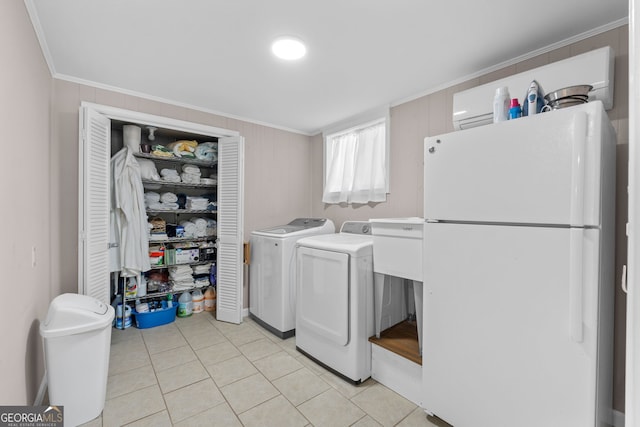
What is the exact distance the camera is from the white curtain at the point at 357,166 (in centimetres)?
291

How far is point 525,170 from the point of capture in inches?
49.6

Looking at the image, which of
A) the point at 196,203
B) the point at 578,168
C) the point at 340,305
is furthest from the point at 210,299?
the point at 578,168

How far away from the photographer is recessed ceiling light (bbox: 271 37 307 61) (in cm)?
176

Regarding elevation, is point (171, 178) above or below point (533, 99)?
below

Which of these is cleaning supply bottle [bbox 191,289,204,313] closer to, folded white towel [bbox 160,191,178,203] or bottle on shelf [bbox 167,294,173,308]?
bottle on shelf [bbox 167,294,173,308]

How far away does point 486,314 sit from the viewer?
137 centimetres

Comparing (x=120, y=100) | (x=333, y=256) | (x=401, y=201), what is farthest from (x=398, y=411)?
(x=120, y=100)

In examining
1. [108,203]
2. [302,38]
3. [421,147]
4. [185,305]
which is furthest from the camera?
[185,305]

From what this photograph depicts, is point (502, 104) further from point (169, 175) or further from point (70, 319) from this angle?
point (169, 175)

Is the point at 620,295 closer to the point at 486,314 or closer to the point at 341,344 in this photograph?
the point at 486,314

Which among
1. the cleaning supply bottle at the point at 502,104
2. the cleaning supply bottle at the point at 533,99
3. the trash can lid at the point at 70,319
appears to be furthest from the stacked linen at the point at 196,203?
the cleaning supply bottle at the point at 533,99

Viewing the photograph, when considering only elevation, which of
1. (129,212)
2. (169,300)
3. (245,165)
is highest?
(245,165)

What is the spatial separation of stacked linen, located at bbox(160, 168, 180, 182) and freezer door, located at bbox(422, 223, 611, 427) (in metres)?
2.70

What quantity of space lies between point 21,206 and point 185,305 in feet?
6.80
